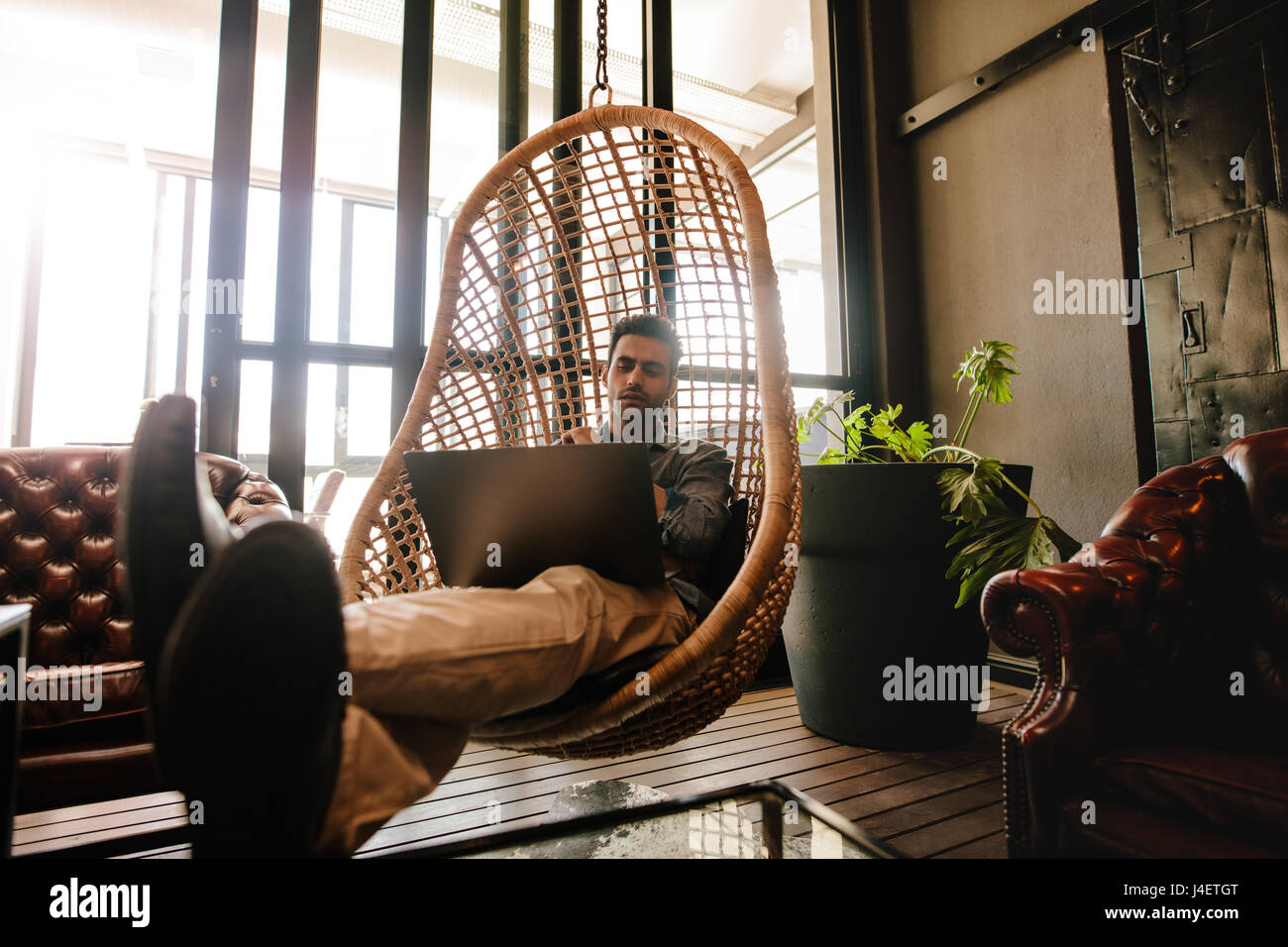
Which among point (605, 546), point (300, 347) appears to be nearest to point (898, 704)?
point (605, 546)

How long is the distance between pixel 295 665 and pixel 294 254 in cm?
198

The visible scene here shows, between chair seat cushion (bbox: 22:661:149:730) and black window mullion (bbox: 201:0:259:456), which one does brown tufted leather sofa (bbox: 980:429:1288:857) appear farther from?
black window mullion (bbox: 201:0:259:456)

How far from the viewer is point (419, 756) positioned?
2.46ft

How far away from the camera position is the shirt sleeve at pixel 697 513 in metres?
1.19

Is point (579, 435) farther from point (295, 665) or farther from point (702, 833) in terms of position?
point (295, 665)

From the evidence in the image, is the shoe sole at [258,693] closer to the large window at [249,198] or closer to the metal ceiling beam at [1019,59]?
the large window at [249,198]

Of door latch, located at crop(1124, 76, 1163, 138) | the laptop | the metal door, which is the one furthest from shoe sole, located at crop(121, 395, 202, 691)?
door latch, located at crop(1124, 76, 1163, 138)

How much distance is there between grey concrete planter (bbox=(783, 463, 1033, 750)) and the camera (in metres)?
1.80

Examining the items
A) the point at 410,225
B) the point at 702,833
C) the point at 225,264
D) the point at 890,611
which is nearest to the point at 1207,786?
the point at 702,833

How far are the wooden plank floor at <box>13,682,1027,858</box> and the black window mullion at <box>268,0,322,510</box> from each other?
36.6 inches

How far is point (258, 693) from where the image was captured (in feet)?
1.76

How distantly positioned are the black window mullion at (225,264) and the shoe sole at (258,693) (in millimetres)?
1745

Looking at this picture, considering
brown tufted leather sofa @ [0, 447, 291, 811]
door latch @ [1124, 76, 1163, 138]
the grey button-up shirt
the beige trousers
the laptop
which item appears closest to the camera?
the beige trousers
